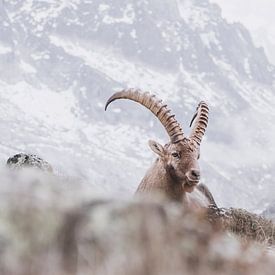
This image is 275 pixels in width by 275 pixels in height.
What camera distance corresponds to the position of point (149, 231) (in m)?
3.78

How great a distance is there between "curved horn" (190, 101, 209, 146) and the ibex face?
0.66 metres

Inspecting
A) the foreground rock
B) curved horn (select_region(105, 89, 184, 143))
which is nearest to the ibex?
curved horn (select_region(105, 89, 184, 143))

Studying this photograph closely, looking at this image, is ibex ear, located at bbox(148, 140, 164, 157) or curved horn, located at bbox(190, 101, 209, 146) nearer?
ibex ear, located at bbox(148, 140, 164, 157)

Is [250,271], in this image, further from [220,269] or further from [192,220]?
[192,220]

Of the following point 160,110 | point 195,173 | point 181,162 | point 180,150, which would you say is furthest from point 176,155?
point 160,110

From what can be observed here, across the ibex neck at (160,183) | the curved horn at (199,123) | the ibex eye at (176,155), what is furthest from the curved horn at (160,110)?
the ibex neck at (160,183)

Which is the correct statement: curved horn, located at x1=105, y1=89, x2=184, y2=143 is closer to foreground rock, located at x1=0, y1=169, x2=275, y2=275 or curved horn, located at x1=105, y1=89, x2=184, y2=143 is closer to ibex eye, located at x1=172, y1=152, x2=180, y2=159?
ibex eye, located at x1=172, y1=152, x2=180, y2=159

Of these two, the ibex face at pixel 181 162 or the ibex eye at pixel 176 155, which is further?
the ibex eye at pixel 176 155

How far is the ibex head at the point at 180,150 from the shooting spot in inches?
600

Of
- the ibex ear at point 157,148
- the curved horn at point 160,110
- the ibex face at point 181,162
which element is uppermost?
the ibex face at point 181,162

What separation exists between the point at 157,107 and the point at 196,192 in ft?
8.86

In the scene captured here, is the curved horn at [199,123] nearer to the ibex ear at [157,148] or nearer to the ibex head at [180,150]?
the ibex head at [180,150]

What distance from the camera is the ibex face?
1520cm

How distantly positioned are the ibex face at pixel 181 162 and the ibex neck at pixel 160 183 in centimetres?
9
